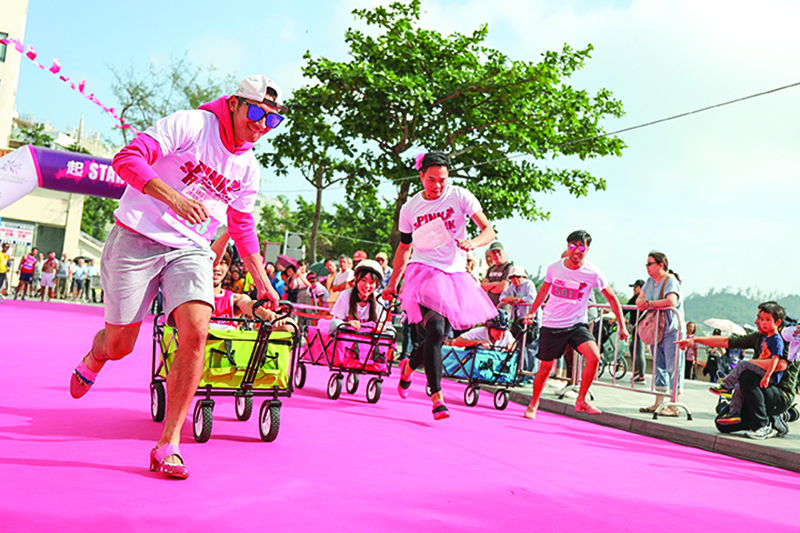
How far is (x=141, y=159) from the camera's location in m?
3.93

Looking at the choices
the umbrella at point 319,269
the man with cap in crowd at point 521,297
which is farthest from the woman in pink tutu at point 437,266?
the umbrella at point 319,269

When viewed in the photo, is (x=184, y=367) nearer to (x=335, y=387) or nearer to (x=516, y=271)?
(x=335, y=387)

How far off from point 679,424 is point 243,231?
6.10 m

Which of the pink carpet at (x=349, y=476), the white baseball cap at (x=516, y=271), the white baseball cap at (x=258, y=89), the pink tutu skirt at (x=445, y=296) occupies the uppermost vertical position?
the white baseball cap at (x=258, y=89)

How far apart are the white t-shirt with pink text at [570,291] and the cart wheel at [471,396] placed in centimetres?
142

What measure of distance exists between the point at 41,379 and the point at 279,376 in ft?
10.4

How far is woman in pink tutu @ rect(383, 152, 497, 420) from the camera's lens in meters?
7.14

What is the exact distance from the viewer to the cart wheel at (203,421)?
486cm

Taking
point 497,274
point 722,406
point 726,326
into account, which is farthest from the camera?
point 726,326

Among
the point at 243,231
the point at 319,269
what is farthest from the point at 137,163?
the point at 319,269

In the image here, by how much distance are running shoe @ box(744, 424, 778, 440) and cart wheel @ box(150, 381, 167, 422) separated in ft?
19.1

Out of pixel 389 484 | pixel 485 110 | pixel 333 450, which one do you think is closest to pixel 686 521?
pixel 389 484

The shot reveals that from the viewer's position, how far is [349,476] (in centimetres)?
435

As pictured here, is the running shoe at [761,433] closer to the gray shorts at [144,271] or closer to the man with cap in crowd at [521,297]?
the man with cap in crowd at [521,297]
